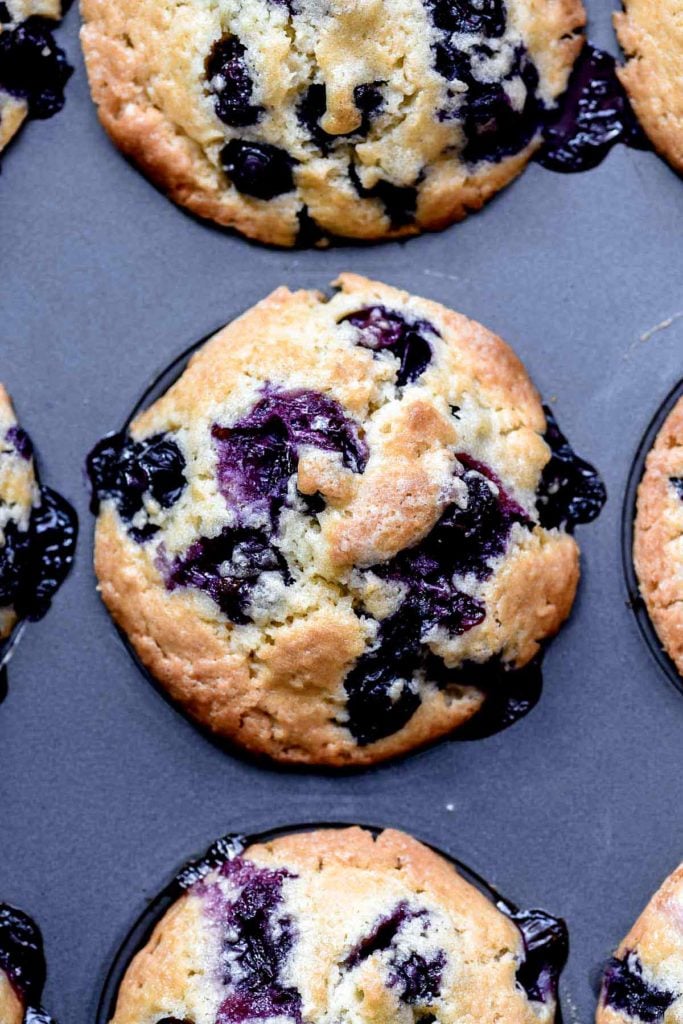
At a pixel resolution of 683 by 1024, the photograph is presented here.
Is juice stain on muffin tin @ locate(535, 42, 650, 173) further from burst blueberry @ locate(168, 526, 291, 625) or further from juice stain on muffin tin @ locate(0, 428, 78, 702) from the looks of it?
juice stain on muffin tin @ locate(0, 428, 78, 702)

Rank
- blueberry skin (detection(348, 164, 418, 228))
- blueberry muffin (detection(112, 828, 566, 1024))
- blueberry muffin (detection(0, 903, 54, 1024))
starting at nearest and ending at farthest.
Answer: blueberry muffin (detection(112, 828, 566, 1024)) → blueberry muffin (detection(0, 903, 54, 1024)) → blueberry skin (detection(348, 164, 418, 228))

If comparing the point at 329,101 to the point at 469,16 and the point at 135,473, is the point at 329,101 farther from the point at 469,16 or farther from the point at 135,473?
the point at 135,473

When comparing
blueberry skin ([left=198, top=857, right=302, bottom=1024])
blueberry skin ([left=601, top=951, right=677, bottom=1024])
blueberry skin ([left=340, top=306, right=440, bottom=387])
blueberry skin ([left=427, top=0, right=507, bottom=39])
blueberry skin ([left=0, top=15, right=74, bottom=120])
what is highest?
blueberry skin ([left=427, top=0, right=507, bottom=39])

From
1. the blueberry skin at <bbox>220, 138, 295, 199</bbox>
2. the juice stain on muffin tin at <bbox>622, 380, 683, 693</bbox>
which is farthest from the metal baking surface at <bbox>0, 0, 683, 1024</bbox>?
the blueberry skin at <bbox>220, 138, 295, 199</bbox>

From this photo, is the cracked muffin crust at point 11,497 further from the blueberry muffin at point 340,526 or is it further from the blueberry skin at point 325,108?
the blueberry skin at point 325,108

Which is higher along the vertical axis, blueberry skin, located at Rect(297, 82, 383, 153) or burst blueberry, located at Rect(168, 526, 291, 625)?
blueberry skin, located at Rect(297, 82, 383, 153)

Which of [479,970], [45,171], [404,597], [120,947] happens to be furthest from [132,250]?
[479,970]

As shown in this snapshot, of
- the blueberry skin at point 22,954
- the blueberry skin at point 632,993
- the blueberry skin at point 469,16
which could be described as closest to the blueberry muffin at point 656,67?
the blueberry skin at point 469,16
